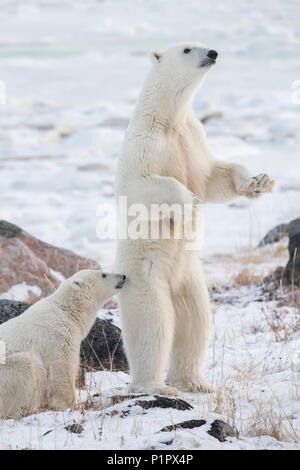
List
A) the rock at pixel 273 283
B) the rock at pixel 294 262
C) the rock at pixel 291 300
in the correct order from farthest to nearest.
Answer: the rock at pixel 273 283, the rock at pixel 294 262, the rock at pixel 291 300

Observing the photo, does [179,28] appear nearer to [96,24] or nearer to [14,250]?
[96,24]

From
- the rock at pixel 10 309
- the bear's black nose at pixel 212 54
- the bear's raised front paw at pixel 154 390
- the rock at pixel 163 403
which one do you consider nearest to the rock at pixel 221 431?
the rock at pixel 163 403

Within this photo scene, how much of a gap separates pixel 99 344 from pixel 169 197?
1466mm

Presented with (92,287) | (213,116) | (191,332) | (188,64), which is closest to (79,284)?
(92,287)

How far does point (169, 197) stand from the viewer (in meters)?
4.29

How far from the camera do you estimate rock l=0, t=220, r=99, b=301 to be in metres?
6.73

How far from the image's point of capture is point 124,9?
146 feet

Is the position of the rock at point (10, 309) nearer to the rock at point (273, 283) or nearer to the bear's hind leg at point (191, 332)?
the bear's hind leg at point (191, 332)

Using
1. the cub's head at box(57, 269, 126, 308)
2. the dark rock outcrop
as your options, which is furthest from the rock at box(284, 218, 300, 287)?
the cub's head at box(57, 269, 126, 308)

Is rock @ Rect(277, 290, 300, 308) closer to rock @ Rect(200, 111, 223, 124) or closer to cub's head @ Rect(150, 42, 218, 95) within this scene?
cub's head @ Rect(150, 42, 218, 95)

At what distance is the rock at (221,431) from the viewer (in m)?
3.43

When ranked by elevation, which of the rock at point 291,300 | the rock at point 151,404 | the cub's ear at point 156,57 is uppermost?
the cub's ear at point 156,57

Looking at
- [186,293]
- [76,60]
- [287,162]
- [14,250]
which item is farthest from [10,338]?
[76,60]

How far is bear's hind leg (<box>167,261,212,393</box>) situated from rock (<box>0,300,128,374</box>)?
26.1 inches
